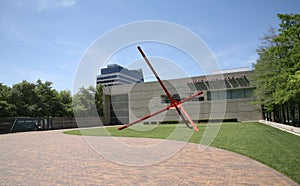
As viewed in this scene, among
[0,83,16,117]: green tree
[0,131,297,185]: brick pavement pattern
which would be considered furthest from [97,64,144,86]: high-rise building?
[0,83,16,117]: green tree

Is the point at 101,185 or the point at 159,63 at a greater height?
the point at 159,63

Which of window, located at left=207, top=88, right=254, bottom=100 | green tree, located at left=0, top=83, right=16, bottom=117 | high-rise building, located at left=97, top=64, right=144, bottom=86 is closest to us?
high-rise building, located at left=97, top=64, right=144, bottom=86

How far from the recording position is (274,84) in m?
19.8

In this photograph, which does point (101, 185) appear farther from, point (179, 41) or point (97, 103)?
point (97, 103)

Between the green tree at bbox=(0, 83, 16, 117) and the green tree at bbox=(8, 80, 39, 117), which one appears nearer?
the green tree at bbox=(0, 83, 16, 117)

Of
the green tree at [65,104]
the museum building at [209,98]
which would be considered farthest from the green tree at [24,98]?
the museum building at [209,98]

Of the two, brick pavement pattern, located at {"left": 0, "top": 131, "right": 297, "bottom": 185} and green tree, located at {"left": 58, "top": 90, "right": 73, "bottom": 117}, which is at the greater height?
green tree, located at {"left": 58, "top": 90, "right": 73, "bottom": 117}

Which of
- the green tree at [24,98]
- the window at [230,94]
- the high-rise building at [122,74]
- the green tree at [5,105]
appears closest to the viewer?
the high-rise building at [122,74]

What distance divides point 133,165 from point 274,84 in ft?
52.5

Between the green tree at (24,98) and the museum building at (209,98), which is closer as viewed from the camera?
the museum building at (209,98)

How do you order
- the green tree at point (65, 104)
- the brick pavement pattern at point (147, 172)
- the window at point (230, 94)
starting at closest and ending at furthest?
1. the brick pavement pattern at point (147, 172)
2. the window at point (230, 94)
3. the green tree at point (65, 104)

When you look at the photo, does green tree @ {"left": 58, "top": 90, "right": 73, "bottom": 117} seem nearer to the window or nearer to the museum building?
the museum building

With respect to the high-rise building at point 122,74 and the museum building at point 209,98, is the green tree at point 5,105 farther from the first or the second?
the high-rise building at point 122,74

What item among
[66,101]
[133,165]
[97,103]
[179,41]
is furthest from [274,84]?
[66,101]
